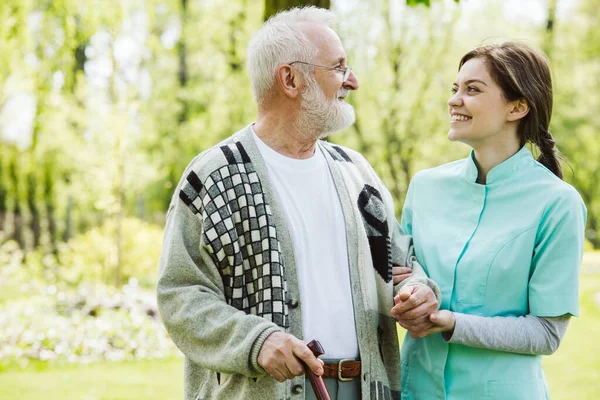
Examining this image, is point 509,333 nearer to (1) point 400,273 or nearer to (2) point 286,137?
(1) point 400,273

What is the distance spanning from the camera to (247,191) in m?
2.50

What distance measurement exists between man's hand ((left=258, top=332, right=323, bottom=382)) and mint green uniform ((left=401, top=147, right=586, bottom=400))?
2.12ft

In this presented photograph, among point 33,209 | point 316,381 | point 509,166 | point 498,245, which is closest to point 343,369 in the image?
point 316,381

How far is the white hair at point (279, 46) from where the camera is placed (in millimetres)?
2682

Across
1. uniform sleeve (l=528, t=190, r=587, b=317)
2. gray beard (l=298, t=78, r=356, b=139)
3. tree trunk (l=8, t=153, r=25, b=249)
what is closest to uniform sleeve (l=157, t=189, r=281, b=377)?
gray beard (l=298, t=78, r=356, b=139)

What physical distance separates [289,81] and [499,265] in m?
0.97

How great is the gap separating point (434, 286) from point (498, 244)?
0.26 meters

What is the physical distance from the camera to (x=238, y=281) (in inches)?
97.3

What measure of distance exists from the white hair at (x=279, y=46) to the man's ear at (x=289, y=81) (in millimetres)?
23

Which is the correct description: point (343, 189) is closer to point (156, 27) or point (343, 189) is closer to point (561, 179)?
point (561, 179)

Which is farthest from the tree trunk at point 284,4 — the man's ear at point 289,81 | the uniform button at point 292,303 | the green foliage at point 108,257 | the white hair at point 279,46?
the green foliage at point 108,257

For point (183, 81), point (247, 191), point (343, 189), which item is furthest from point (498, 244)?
point (183, 81)

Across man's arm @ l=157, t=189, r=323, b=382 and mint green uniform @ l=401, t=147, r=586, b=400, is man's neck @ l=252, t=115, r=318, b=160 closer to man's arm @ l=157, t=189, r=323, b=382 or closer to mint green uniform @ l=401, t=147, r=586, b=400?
man's arm @ l=157, t=189, r=323, b=382

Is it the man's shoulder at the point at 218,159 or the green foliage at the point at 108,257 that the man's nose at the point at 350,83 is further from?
the green foliage at the point at 108,257
